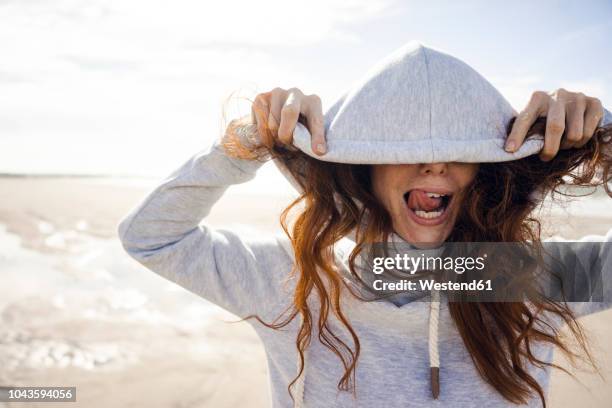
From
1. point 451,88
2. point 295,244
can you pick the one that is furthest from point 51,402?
point 451,88

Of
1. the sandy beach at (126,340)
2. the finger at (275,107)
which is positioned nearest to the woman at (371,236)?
the finger at (275,107)

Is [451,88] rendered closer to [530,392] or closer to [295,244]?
[295,244]

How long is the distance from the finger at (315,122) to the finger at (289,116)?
0.10 feet

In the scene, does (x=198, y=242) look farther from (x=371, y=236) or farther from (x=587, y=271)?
(x=587, y=271)

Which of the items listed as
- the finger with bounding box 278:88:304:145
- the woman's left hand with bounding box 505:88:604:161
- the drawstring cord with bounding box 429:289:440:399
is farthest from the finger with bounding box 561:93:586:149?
the finger with bounding box 278:88:304:145

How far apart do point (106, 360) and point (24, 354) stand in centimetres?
64

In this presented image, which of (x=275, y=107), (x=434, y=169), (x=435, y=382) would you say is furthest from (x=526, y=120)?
(x=435, y=382)

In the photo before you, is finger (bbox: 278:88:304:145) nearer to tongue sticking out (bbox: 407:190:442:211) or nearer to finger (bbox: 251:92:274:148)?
finger (bbox: 251:92:274:148)

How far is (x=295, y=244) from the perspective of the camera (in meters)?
1.40

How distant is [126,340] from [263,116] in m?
2.82

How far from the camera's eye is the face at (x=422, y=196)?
1371 mm

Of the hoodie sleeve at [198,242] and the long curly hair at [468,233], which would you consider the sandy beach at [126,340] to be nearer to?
the long curly hair at [468,233]

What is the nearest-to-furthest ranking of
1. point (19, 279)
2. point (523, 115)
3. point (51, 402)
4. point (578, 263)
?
point (523, 115) → point (578, 263) → point (51, 402) → point (19, 279)

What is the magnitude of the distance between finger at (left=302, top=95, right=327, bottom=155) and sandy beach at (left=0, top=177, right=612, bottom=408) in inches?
37.8
